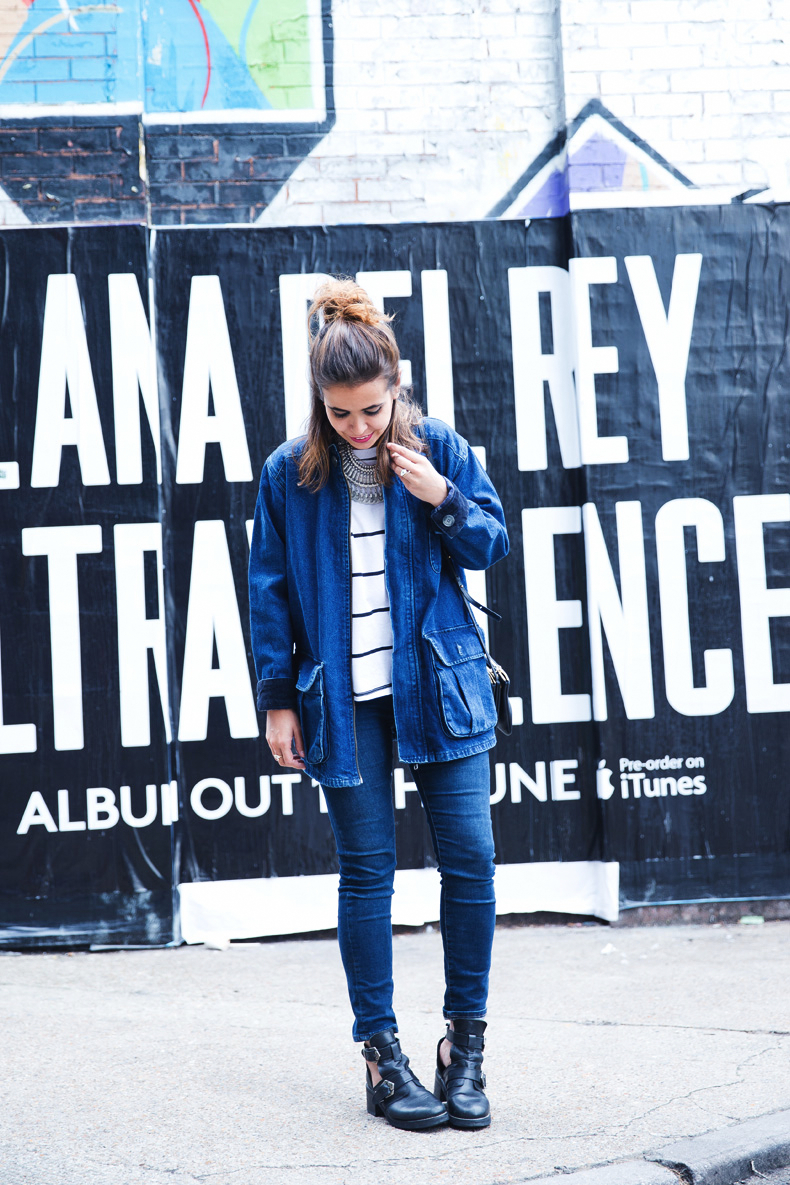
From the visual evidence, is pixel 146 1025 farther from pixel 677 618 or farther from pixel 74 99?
pixel 74 99

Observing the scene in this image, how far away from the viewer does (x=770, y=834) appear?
4.94 metres

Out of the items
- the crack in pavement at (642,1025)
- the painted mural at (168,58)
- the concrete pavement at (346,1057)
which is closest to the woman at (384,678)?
the concrete pavement at (346,1057)

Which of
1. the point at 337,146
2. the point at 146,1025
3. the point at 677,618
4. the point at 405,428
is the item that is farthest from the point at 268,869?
the point at 337,146

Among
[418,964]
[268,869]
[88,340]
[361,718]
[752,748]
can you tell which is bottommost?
Answer: [418,964]

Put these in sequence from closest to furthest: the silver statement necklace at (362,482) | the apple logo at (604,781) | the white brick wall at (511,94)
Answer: the silver statement necklace at (362,482)
the apple logo at (604,781)
the white brick wall at (511,94)

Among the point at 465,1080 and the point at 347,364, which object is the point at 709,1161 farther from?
the point at 347,364

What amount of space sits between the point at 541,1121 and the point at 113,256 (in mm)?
3819

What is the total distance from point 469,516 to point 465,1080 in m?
1.36

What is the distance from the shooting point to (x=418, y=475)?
259cm

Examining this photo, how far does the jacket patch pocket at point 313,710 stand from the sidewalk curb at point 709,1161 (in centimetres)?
104

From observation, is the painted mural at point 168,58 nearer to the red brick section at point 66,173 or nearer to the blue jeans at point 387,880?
the red brick section at point 66,173

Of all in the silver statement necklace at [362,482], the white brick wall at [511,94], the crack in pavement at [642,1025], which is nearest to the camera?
the silver statement necklace at [362,482]

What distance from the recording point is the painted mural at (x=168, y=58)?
16.0ft

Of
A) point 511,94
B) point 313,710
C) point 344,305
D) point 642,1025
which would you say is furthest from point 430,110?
point 642,1025
